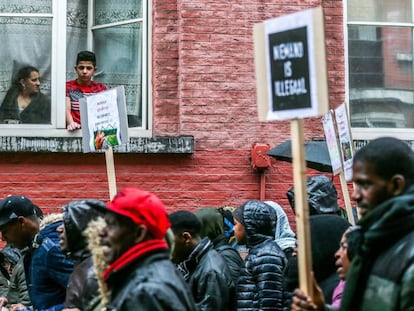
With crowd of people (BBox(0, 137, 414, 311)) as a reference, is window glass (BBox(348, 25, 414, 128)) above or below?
above

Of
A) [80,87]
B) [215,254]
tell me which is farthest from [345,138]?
[80,87]

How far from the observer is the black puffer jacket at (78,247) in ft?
17.9

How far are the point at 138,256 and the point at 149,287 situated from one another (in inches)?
7.2

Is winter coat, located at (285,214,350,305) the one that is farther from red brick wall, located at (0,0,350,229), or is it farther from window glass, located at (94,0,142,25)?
window glass, located at (94,0,142,25)

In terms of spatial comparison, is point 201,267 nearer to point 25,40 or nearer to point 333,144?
point 333,144

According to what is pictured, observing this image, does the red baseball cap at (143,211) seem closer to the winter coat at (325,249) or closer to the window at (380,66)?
the winter coat at (325,249)

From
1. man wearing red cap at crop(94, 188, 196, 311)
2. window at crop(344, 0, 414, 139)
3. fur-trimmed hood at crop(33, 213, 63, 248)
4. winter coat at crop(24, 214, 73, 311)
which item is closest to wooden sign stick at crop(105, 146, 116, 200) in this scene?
fur-trimmed hood at crop(33, 213, 63, 248)

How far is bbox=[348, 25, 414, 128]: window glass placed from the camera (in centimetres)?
1054

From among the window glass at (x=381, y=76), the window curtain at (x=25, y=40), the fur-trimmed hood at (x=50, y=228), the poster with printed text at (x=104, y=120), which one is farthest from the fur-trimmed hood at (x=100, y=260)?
the window glass at (x=381, y=76)

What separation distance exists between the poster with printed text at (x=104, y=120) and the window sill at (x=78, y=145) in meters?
1.79

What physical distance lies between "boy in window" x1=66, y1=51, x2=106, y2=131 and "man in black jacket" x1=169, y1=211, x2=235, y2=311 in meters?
3.42

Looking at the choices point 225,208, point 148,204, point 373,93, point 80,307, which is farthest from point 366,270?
point 373,93

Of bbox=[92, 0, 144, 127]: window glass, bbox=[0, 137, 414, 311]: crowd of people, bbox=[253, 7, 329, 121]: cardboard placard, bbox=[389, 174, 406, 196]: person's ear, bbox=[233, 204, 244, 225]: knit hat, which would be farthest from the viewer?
bbox=[92, 0, 144, 127]: window glass

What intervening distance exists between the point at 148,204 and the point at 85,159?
580 cm
